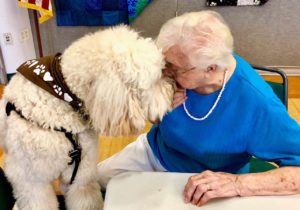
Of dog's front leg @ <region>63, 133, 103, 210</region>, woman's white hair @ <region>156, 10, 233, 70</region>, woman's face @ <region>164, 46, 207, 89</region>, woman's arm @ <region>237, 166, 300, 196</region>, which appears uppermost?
woman's white hair @ <region>156, 10, 233, 70</region>

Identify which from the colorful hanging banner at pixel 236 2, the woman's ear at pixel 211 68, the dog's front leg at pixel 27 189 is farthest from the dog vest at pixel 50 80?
the colorful hanging banner at pixel 236 2

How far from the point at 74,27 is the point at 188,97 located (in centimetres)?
236

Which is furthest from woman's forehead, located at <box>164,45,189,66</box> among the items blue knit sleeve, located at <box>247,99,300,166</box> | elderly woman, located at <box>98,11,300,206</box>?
blue knit sleeve, located at <box>247,99,300,166</box>

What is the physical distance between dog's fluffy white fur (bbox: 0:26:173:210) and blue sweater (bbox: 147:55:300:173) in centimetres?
17

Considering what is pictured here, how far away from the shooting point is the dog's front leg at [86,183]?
102 centimetres

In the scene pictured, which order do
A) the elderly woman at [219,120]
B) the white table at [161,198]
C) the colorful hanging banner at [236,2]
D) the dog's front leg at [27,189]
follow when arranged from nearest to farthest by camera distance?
the white table at [161,198], the elderly woman at [219,120], the dog's front leg at [27,189], the colorful hanging banner at [236,2]

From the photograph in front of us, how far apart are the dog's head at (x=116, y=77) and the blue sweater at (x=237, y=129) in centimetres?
23

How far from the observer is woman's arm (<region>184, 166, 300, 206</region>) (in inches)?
31.9

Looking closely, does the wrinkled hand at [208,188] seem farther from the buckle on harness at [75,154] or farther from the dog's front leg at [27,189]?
the dog's front leg at [27,189]

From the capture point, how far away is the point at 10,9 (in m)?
2.81

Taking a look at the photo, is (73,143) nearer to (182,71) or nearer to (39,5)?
(182,71)

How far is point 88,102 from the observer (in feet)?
2.91

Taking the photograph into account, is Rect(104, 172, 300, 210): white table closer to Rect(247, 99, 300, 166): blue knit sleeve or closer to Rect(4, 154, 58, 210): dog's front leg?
Rect(247, 99, 300, 166): blue knit sleeve

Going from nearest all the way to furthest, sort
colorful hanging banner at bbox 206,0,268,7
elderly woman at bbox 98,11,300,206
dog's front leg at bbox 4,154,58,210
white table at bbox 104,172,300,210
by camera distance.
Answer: white table at bbox 104,172,300,210 < elderly woman at bbox 98,11,300,206 < dog's front leg at bbox 4,154,58,210 < colorful hanging banner at bbox 206,0,268,7
